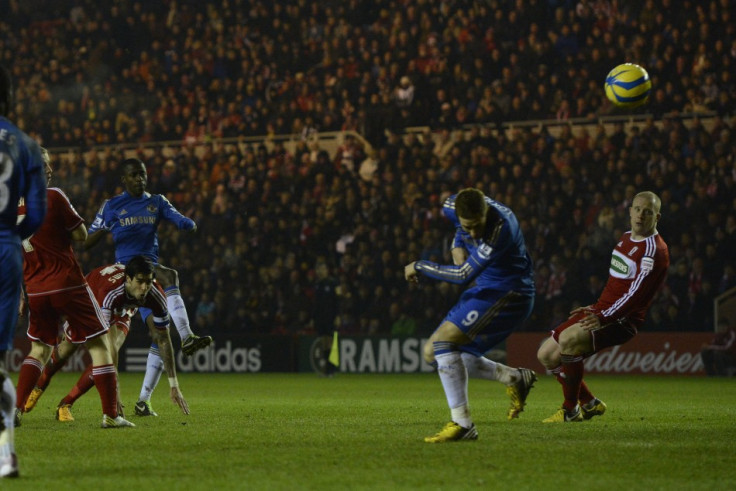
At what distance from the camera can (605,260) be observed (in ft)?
69.6

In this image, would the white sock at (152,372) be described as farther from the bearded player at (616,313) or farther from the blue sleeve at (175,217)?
the bearded player at (616,313)

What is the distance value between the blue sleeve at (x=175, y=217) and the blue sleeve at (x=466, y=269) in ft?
11.9

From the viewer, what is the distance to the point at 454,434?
832 cm

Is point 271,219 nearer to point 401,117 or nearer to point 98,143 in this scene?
point 401,117

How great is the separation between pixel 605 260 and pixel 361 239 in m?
5.31

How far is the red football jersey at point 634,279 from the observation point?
10594mm

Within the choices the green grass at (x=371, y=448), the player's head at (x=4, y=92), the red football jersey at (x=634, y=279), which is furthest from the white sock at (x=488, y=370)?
the player's head at (x=4, y=92)

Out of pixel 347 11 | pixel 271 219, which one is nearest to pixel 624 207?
pixel 271 219

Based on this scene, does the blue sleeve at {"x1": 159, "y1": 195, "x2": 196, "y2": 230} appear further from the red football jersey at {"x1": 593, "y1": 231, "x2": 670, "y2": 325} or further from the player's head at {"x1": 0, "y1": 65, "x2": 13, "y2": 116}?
the player's head at {"x1": 0, "y1": 65, "x2": 13, "y2": 116}

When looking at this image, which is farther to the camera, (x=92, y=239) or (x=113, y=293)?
(x=113, y=293)

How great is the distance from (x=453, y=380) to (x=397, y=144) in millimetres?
17100

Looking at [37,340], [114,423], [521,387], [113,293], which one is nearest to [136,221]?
[113,293]

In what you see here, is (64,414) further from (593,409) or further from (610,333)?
(610,333)

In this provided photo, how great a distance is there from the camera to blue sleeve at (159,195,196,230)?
11.1 m
